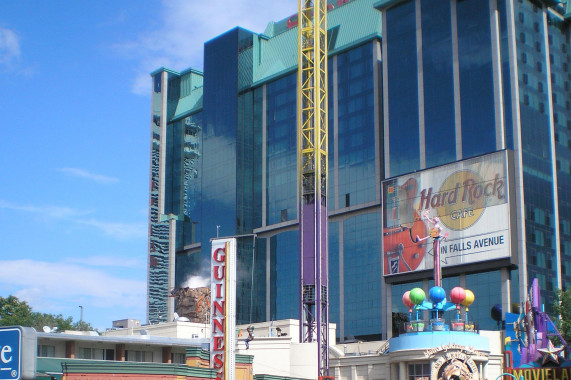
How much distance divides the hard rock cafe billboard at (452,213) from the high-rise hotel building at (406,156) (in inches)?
8.6

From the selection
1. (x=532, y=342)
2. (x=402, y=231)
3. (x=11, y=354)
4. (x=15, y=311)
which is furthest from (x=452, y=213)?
(x=11, y=354)

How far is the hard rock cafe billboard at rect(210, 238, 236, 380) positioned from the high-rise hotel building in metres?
68.2

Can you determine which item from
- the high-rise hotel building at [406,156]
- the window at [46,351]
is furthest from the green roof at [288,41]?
the window at [46,351]

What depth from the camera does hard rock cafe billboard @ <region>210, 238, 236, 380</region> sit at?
58.8m

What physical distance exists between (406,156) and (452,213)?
17.1 metres

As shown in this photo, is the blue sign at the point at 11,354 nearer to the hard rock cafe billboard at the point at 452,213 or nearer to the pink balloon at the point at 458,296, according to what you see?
the pink balloon at the point at 458,296

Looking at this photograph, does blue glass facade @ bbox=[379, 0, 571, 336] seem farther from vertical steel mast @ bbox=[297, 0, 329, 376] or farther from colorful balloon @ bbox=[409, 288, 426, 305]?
colorful balloon @ bbox=[409, 288, 426, 305]

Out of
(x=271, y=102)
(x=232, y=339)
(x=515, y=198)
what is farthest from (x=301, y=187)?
(x=271, y=102)

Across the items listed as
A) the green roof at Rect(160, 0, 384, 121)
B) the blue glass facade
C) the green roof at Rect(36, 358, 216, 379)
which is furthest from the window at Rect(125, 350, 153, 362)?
the green roof at Rect(160, 0, 384, 121)

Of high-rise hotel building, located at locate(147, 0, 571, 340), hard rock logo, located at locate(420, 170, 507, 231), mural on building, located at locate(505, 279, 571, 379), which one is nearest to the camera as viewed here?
mural on building, located at locate(505, 279, 571, 379)

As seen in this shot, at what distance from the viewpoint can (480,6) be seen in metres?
135

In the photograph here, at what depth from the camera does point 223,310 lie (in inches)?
2322

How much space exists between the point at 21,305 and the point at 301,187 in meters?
73.3

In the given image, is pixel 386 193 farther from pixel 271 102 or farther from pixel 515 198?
pixel 271 102
